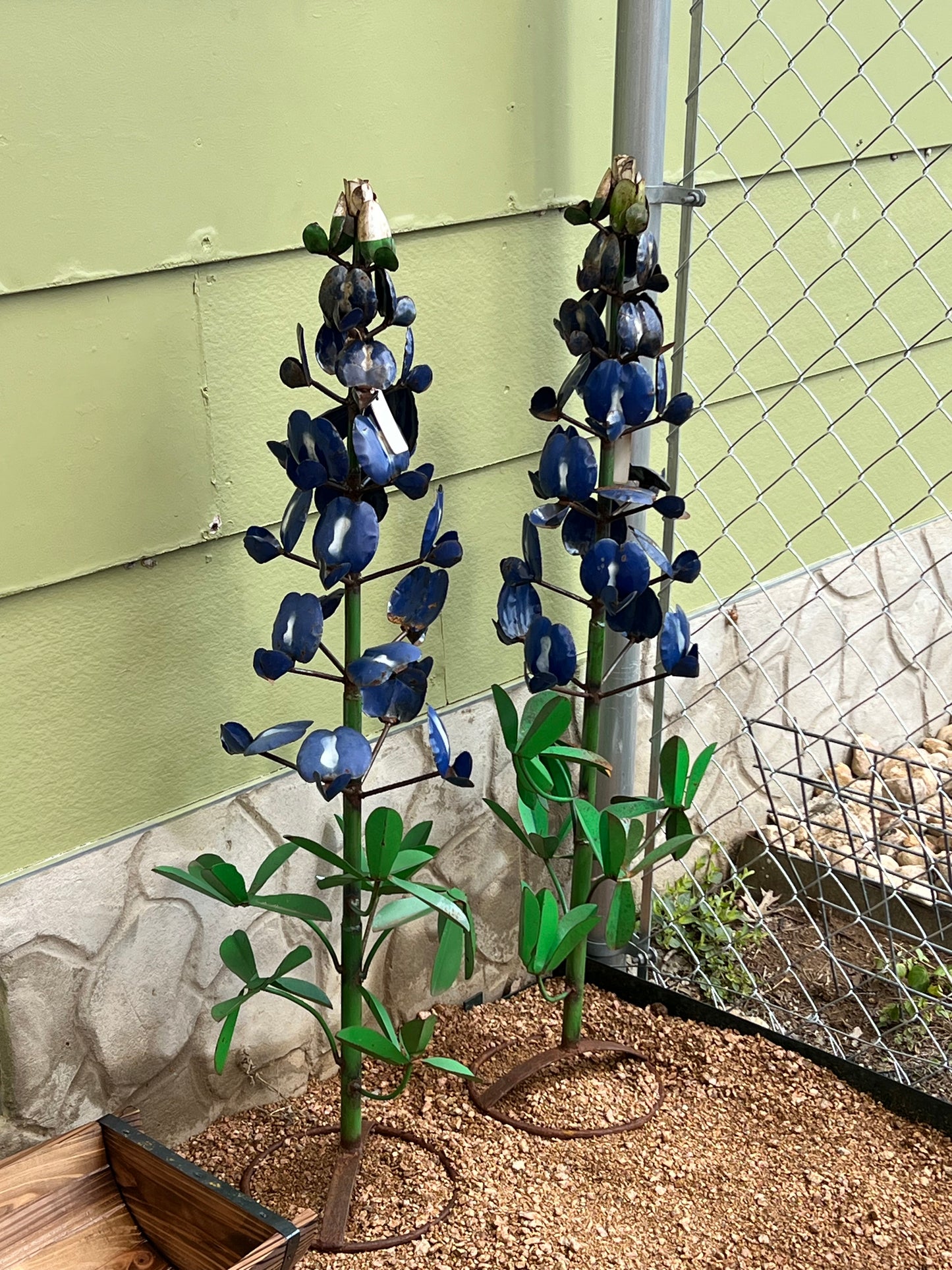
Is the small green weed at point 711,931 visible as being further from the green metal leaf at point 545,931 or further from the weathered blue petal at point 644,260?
the weathered blue petal at point 644,260

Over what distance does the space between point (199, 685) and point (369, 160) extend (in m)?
0.70

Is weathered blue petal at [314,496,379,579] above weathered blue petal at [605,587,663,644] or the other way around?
above

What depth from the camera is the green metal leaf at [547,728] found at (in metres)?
1.73

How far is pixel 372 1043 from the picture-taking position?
1578 millimetres

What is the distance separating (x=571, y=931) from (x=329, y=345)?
2.74ft

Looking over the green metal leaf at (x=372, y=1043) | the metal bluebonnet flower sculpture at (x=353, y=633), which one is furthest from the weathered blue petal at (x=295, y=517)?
the green metal leaf at (x=372, y=1043)

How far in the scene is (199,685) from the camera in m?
1.71

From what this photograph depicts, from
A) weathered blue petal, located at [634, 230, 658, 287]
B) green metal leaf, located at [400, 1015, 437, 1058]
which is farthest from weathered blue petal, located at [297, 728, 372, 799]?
weathered blue petal, located at [634, 230, 658, 287]

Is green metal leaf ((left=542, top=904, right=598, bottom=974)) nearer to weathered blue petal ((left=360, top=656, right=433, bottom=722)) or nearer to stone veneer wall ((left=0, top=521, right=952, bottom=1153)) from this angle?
stone veneer wall ((left=0, top=521, right=952, bottom=1153))

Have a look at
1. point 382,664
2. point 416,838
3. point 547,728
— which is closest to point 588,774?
point 547,728

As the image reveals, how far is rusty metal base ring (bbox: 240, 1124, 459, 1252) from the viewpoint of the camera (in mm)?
1622

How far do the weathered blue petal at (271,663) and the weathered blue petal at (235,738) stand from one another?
9 centimetres

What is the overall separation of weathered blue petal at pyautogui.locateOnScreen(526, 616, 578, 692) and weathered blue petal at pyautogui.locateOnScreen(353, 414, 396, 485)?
37 cm

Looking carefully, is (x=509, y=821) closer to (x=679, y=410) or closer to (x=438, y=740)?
(x=438, y=740)
